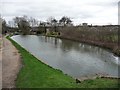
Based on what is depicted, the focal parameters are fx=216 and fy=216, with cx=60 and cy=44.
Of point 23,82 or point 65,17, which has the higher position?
point 65,17

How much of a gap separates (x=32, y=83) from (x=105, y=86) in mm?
3365

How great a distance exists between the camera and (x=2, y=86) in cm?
984

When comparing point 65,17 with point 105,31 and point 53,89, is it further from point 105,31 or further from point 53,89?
point 53,89

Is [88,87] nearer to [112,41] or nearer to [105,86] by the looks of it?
[105,86]

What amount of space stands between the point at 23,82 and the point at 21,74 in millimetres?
1944

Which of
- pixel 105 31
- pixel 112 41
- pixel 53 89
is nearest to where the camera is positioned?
pixel 53 89

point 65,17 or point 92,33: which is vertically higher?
point 65,17

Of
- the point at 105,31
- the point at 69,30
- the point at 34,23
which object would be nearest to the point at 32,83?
the point at 105,31

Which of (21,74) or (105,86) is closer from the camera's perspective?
(105,86)

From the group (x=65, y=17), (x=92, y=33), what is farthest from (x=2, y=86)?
(x=65, y=17)

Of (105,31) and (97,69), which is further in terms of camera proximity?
(105,31)

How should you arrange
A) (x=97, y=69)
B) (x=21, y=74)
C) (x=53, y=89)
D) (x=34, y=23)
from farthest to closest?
(x=34, y=23), (x=97, y=69), (x=21, y=74), (x=53, y=89)

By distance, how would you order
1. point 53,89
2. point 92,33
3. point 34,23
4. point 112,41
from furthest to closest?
point 34,23
point 92,33
point 112,41
point 53,89

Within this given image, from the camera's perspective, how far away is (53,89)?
896cm
